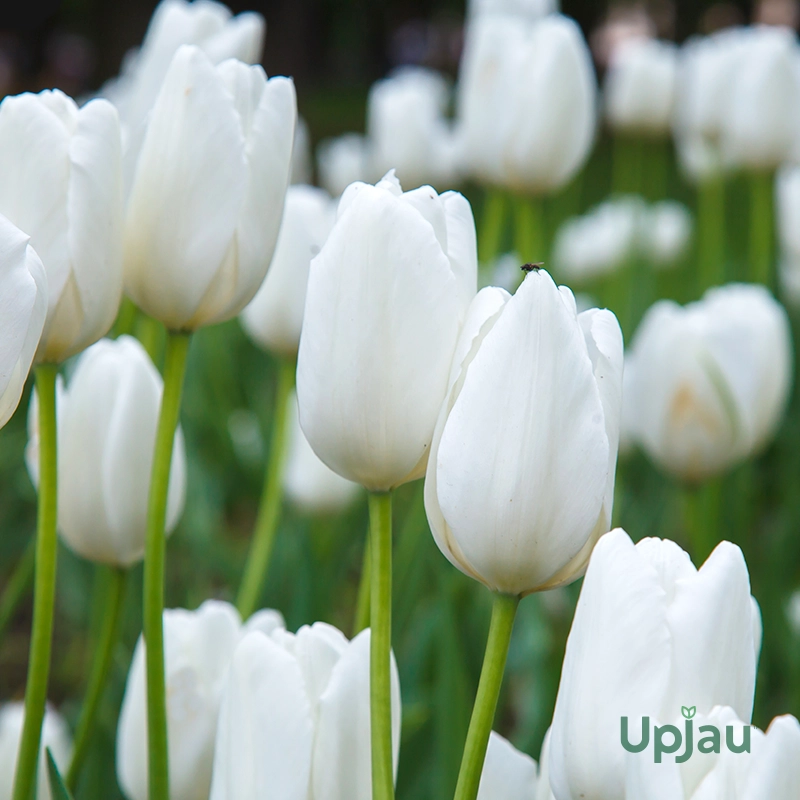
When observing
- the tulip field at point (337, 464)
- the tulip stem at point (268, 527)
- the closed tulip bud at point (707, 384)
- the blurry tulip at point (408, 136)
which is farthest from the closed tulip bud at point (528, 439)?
the blurry tulip at point (408, 136)

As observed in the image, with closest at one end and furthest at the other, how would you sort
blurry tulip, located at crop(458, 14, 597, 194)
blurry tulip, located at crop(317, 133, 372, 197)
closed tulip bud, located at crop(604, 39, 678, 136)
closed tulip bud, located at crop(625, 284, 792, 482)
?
1. closed tulip bud, located at crop(625, 284, 792, 482)
2. blurry tulip, located at crop(458, 14, 597, 194)
3. closed tulip bud, located at crop(604, 39, 678, 136)
4. blurry tulip, located at crop(317, 133, 372, 197)

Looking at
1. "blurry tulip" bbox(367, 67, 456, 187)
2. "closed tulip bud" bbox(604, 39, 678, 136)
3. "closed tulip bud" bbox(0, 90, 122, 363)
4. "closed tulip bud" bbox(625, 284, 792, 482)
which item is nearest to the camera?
"closed tulip bud" bbox(0, 90, 122, 363)

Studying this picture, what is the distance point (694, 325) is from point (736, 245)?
2.96 meters

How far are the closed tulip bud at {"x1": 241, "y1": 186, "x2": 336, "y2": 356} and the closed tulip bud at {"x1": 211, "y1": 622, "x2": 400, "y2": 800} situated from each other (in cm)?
43

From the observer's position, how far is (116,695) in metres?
1.04

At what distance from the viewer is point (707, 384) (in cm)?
104

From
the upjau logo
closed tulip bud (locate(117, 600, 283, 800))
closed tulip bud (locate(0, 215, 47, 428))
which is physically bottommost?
closed tulip bud (locate(117, 600, 283, 800))

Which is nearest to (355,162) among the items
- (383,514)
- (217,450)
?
(217,450)

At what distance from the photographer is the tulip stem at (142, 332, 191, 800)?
0.53 m

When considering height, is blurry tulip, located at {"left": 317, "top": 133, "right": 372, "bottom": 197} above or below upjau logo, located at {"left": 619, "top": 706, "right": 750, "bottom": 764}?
above

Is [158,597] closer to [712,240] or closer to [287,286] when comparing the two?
[287,286]

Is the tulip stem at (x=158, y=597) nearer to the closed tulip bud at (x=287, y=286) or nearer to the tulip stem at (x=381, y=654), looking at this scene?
the tulip stem at (x=381, y=654)

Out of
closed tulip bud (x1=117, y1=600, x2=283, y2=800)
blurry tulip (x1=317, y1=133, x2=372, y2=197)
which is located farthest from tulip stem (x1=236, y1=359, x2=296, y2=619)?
blurry tulip (x1=317, y1=133, x2=372, y2=197)

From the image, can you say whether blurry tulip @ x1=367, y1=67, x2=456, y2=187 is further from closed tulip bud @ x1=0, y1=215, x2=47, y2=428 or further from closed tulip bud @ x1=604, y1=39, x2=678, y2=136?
closed tulip bud @ x1=0, y1=215, x2=47, y2=428
